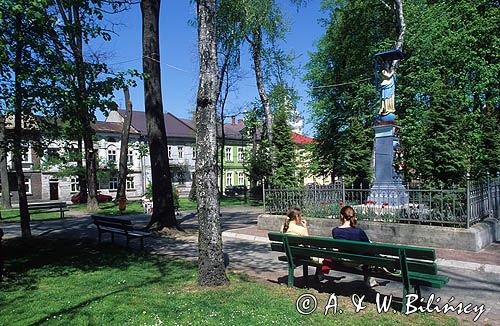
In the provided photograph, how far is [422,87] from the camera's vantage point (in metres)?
23.9

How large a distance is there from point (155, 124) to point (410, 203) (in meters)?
A: 8.98

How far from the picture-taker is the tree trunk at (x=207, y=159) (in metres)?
6.58

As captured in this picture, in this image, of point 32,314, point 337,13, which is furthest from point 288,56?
point 32,314

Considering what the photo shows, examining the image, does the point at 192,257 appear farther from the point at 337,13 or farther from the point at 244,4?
the point at 337,13

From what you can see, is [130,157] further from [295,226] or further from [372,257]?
[372,257]

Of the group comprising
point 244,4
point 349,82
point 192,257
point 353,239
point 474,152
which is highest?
point 244,4

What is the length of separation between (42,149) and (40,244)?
10.5ft

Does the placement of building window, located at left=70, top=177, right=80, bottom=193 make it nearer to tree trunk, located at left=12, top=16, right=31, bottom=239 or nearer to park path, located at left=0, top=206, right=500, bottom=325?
park path, located at left=0, top=206, right=500, bottom=325

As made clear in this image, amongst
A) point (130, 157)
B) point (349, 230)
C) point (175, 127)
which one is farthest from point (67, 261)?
point (175, 127)

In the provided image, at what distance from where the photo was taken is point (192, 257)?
31.7ft

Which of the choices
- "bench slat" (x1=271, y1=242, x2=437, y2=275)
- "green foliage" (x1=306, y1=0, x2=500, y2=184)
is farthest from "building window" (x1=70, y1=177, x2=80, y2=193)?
"bench slat" (x1=271, y1=242, x2=437, y2=275)

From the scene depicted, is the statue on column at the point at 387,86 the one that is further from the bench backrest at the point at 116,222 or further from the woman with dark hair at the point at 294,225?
the bench backrest at the point at 116,222

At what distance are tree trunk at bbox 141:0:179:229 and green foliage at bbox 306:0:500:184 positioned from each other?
8612mm

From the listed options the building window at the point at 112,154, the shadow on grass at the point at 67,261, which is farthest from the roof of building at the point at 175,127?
the shadow on grass at the point at 67,261
